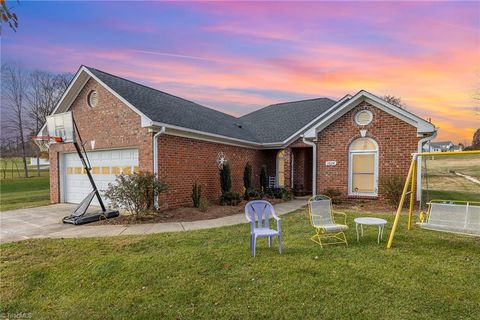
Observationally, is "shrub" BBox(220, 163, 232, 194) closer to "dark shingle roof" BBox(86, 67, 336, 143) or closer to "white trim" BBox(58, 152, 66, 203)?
"dark shingle roof" BBox(86, 67, 336, 143)

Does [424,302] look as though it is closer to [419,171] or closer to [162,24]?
[419,171]

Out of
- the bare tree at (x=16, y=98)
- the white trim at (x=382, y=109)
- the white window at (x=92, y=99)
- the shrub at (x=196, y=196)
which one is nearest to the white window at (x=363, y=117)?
the white trim at (x=382, y=109)

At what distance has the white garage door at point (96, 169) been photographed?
35.5 ft

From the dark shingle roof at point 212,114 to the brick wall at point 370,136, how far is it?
3.67 m

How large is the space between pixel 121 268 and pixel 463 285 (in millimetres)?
5585

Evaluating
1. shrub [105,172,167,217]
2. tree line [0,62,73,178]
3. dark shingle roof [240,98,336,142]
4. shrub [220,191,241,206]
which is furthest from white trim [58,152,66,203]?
tree line [0,62,73,178]

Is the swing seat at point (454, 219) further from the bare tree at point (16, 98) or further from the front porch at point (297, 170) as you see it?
the bare tree at point (16, 98)

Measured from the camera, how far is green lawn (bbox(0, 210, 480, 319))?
3.41 metres

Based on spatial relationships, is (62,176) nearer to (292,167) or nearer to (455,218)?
(292,167)

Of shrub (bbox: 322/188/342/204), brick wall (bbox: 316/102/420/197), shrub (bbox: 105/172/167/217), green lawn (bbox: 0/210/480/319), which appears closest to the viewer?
green lawn (bbox: 0/210/480/319)

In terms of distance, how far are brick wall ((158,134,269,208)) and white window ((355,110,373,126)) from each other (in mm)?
6223

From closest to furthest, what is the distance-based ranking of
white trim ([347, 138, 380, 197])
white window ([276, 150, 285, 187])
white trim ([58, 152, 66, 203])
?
white trim ([347, 138, 380, 197])
white trim ([58, 152, 66, 203])
white window ([276, 150, 285, 187])

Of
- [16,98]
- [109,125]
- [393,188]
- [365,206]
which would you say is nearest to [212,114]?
[109,125]

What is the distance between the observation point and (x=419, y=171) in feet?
35.6
